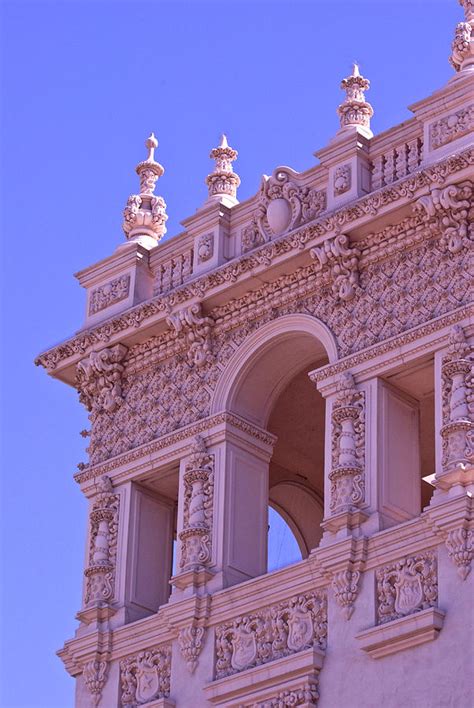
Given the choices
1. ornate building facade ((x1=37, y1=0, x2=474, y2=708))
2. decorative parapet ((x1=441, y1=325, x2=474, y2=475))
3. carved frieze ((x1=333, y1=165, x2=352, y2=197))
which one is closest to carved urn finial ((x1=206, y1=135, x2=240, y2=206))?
A: ornate building facade ((x1=37, y1=0, x2=474, y2=708))

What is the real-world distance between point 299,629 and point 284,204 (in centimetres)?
540

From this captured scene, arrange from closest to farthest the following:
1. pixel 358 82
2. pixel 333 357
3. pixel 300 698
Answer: pixel 300 698
pixel 333 357
pixel 358 82

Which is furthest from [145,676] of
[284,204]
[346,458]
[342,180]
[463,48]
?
[463,48]

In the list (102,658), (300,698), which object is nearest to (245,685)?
(300,698)

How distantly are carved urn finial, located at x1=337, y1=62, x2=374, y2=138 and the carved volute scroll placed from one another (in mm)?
3374

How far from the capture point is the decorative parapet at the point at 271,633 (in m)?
24.5

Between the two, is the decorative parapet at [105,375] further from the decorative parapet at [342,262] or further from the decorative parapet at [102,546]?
the decorative parapet at [342,262]

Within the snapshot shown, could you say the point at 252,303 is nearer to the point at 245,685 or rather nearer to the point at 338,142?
the point at 338,142

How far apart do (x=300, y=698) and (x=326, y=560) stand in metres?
1.50

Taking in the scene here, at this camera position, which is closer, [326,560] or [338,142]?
[326,560]

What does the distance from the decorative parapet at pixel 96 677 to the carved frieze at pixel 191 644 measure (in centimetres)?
135

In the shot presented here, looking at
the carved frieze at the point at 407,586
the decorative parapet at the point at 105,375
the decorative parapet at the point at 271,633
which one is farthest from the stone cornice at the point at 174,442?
the carved frieze at the point at 407,586

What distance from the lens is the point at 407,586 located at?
23.7m

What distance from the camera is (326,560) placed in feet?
80.3
